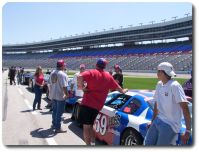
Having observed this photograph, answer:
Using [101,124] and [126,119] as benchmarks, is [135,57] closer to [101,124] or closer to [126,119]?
[101,124]

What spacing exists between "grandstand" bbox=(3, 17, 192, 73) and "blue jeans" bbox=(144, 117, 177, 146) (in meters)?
43.8

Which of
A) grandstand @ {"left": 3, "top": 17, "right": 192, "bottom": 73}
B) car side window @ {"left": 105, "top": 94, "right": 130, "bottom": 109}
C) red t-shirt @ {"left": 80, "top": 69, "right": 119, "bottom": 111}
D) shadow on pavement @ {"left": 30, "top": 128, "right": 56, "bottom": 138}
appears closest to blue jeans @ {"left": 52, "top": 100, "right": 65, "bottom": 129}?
shadow on pavement @ {"left": 30, "top": 128, "right": 56, "bottom": 138}

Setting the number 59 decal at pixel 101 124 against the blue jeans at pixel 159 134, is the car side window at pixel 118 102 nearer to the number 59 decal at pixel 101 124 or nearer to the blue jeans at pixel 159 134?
the number 59 decal at pixel 101 124

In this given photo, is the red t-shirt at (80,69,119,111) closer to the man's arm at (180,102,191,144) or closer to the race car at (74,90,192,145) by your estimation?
the race car at (74,90,192,145)

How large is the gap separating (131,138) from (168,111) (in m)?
1.28

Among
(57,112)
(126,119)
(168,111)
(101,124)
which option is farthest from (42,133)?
Answer: (168,111)

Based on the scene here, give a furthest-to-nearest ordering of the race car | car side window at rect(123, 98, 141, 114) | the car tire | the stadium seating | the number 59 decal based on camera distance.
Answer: the stadium seating
the number 59 decal
car side window at rect(123, 98, 141, 114)
the race car
the car tire

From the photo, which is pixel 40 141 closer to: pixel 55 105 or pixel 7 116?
pixel 55 105

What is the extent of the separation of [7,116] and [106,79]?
5.92 meters

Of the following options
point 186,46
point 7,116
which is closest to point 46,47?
point 186,46

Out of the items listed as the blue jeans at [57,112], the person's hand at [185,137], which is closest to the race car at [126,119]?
the person's hand at [185,137]

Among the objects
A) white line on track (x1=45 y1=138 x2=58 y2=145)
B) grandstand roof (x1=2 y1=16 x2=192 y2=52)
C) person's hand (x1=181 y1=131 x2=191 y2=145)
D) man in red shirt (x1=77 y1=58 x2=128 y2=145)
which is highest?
grandstand roof (x1=2 y1=16 x2=192 y2=52)

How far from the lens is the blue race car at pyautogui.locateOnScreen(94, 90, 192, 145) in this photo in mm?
5402

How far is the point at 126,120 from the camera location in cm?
574
